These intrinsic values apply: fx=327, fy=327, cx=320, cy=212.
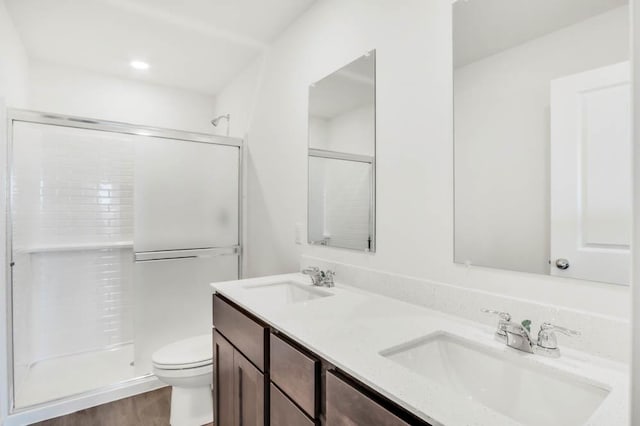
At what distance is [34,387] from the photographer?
2.27 m

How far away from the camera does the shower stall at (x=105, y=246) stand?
2.22 meters

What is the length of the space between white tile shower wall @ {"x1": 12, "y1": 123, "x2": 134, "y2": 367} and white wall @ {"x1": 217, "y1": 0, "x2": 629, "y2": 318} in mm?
1915

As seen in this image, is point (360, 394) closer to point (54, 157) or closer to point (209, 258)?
point (209, 258)

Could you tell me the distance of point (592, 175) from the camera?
0.87 metres

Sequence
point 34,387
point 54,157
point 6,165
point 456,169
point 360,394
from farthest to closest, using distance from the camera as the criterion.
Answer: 1. point 54,157
2. point 34,387
3. point 6,165
4. point 456,169
5. point 360,394

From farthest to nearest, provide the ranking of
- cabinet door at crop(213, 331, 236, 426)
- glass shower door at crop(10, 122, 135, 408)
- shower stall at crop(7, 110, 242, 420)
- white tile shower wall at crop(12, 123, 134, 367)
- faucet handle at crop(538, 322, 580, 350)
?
white tile shower wall at crop(12, 123, 134, 367) < glass shower door at crop(10, 122, 135, 408) < shower stall at crop(7, 110, 242, 420) < cabinet door at crop(213, 331, 236, 426) < faucet handle at crop(538, 322, 580, 350)

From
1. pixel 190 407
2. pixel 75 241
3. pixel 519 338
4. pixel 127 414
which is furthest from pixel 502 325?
pixel 75 241

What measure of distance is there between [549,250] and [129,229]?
327 cm

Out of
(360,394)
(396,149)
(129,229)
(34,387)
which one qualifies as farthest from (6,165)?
(360,394)

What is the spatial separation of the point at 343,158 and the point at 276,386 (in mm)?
1113

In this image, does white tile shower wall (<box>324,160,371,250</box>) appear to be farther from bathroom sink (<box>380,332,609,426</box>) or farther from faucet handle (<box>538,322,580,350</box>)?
faucet handle (<box>538,322,580,350</box>)

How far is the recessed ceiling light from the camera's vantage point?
2.73 meters

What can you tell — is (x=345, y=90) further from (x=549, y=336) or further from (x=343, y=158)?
(x=549, y=336)

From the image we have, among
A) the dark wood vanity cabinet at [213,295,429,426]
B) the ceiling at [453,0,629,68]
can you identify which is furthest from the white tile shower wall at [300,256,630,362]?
the ceiling at [453,0,629,68]
